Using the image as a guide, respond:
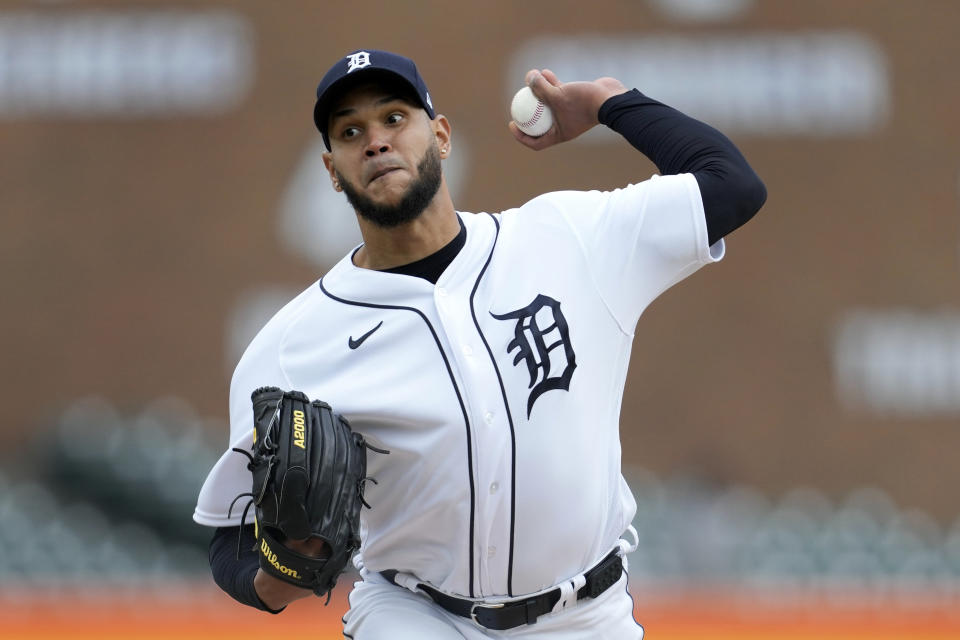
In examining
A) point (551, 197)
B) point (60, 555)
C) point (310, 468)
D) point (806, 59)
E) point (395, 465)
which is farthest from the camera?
point (806, 59)

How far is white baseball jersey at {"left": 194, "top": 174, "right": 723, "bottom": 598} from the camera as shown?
2777 mm

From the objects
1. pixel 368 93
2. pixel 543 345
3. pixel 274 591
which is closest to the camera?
pixel 274 591

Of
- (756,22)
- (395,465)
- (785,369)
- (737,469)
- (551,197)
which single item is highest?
(756,22)

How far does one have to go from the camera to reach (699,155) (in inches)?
115

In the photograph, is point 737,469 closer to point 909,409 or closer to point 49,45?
point 909,409

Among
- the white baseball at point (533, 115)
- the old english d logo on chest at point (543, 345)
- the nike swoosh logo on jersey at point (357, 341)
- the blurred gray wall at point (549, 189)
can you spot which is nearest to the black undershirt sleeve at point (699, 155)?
the white baseball at point (533, 115)

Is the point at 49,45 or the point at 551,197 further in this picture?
the point at 49,45

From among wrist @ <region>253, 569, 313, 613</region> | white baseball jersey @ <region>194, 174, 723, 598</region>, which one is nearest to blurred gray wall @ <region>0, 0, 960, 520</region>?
white baseball jersey @ <region>194, 174, 723, 598</region>

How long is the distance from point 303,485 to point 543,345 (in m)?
0.61

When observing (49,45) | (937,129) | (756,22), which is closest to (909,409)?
(937,129)

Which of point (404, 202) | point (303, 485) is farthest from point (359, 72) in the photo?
point (303, 485)

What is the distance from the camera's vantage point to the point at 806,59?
1368 cm

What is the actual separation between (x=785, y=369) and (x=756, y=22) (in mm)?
3526

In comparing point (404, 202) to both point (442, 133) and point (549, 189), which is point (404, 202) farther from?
point (549, 189)
